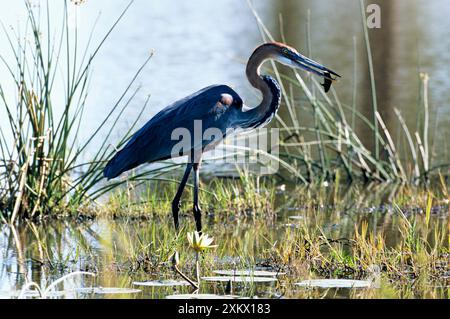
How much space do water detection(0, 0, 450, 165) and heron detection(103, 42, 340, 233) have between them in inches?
160

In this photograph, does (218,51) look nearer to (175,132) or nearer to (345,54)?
(345,54)

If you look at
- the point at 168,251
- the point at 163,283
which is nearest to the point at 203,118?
the point at 168,251

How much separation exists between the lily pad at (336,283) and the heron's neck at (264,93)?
7.16ft

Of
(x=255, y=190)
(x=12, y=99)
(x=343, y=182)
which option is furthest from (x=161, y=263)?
(x=12, y=99)

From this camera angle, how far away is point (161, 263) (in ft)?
20.0

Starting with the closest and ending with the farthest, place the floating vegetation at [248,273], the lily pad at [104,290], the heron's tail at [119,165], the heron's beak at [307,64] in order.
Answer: the lily pad at [104,290], the floating vegetation at [248,273], the heron's tail at [119,165], the heron's beak at [307,64]

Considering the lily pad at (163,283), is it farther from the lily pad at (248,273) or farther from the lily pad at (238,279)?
the lily pad at (248,273)

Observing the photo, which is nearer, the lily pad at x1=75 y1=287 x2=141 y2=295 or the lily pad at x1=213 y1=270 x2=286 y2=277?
the lily pad at x1=75 y1=287 x2=141 y2=295

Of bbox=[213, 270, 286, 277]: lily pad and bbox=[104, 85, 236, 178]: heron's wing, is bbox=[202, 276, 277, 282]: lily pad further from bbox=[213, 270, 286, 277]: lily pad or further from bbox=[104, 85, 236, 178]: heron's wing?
bbox=[104, 85, 236, 178]: heron's wing

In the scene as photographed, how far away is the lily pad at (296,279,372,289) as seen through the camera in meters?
5.61

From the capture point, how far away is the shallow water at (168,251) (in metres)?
5.65

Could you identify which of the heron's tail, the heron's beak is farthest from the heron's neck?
the heron's tail

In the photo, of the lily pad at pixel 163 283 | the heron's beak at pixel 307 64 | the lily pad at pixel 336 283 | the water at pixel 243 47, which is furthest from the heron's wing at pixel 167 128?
the water at pixel 243 47
